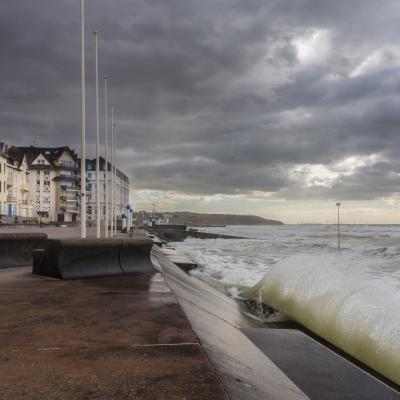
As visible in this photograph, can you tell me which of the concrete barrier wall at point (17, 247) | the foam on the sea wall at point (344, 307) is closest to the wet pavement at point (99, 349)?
the foam on the sea wall at point (344, 307)

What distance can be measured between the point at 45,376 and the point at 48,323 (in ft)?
4.93

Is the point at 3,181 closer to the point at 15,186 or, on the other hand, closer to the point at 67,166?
the point at 15,186

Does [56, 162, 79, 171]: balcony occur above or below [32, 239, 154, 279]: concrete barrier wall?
above

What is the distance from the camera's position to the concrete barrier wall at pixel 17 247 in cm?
959

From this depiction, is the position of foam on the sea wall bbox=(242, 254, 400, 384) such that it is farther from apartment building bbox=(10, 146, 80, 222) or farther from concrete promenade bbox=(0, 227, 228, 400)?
apartment building bbox=(10, 146, 80, 222)

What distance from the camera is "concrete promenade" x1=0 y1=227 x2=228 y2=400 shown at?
258 centimetres

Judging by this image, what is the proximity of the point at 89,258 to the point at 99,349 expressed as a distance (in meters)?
4.62

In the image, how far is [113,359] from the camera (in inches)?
124

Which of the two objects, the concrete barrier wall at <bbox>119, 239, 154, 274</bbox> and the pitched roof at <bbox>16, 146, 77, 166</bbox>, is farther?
the pitched roof at <bbox>16, 146, 77, 166</bbox>

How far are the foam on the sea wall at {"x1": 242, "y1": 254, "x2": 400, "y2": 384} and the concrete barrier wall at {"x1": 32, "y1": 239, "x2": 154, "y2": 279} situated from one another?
3.50 meters

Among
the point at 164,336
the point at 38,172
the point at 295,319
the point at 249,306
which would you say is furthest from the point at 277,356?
the point at 38,172

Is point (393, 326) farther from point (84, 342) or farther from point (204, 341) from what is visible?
point (84, 342)

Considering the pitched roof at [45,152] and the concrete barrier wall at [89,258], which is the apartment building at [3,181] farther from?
the concrete barrier wall at [89,258]

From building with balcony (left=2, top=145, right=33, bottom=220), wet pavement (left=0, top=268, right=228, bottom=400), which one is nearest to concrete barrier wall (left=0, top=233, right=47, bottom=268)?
wet pavement (left=0, top=268, right=228, bottom=400)
